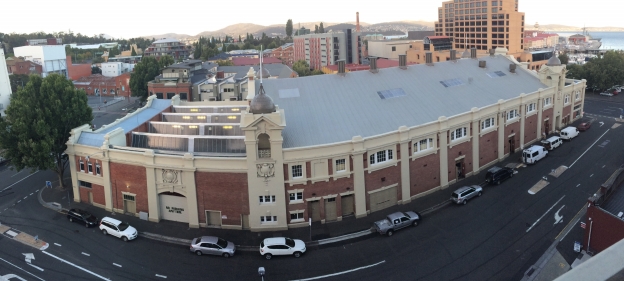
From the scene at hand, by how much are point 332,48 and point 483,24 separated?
181 ft

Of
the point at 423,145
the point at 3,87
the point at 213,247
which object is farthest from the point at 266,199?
the point at 3,87

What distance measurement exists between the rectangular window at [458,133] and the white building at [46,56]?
138699mm

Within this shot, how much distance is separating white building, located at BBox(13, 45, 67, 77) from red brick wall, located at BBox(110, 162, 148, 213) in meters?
122

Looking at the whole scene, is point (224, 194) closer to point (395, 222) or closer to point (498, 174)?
point (395, 222)

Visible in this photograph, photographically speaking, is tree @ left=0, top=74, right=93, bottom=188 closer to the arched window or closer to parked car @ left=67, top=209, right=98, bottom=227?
parked car @ left=67, top=209, right=98, bottom=227

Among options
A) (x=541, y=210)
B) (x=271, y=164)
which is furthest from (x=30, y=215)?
(x=541, y=210)

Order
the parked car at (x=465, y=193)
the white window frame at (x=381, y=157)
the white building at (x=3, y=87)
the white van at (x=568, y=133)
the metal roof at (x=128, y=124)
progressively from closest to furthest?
the white window frame at (x=381, y=157) < the parked car at (x=465, y=193) < the metal roof at (x=128, y=124) < the white van at (x=568, y=133) < the white building at (x=3, y=87)

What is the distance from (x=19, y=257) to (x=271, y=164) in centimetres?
2129

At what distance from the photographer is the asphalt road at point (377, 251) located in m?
31.7

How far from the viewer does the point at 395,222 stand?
121ft

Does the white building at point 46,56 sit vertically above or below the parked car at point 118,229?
above

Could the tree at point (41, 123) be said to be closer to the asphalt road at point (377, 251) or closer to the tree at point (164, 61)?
the asphalt road at point (377, 251)

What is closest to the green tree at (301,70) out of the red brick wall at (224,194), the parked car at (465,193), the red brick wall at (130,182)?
the parked car at (465,193)

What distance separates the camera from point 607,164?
2003 inches
